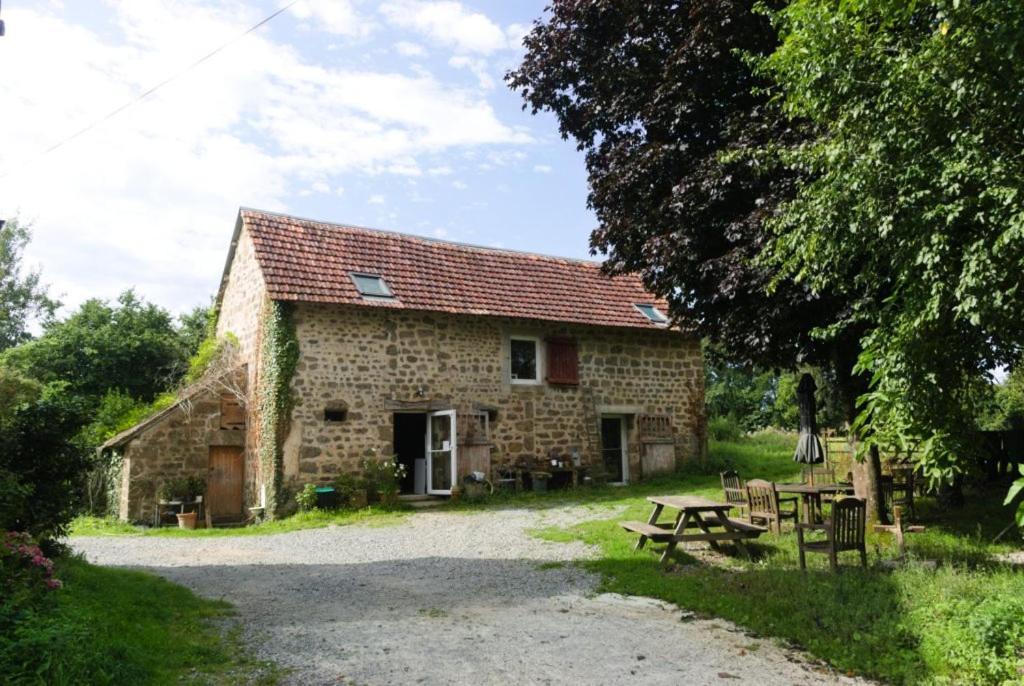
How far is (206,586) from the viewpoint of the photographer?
8.18 metres

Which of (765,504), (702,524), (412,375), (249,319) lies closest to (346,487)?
(412,375)

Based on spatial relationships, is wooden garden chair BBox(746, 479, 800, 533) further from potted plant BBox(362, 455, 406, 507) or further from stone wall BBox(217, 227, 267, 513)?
stone wall BBox(217, 227, 267, 513)

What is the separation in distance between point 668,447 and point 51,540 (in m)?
15.0

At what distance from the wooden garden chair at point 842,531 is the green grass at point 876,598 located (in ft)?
0.76

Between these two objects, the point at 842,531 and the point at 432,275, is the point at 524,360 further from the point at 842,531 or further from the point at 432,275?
the point at 842,531

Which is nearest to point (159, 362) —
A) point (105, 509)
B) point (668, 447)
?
point (105, 509)

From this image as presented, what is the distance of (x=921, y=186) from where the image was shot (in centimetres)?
673

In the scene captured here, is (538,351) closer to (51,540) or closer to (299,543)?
(299,543)

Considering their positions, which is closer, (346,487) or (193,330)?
(346,487)

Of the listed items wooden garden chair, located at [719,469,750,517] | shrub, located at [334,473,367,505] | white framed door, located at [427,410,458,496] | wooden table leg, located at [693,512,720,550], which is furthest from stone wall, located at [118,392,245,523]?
wooden table leg, located at [693,512,720,550]

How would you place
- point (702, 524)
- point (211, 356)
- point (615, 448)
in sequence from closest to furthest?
point (702, 524), point (211, 356), point (615, 448)

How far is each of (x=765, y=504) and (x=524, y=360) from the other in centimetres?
883

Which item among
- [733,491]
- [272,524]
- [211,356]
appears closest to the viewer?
[733,491]

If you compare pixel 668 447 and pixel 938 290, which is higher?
pixel 938 290
